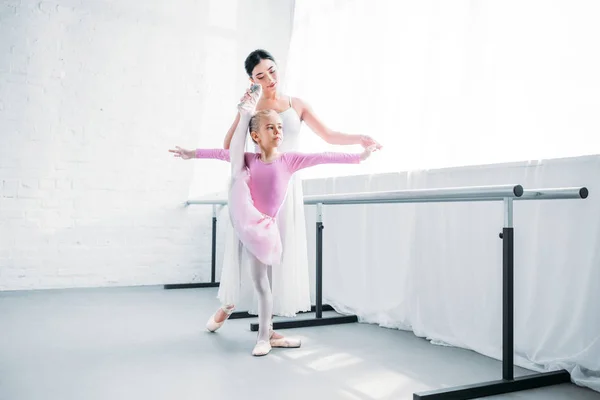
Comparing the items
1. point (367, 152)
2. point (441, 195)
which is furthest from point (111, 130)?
point (441, 195)

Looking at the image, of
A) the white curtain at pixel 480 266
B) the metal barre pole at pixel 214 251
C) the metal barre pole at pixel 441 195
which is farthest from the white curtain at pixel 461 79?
the metal barre pole at pixel 214 251

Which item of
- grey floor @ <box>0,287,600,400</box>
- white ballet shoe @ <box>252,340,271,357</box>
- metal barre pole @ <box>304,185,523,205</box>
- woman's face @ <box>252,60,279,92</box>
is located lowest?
grey floor @ <box>0,287,600,400</box>

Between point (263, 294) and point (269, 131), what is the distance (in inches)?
25.0

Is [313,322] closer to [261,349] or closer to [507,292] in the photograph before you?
[261,349]

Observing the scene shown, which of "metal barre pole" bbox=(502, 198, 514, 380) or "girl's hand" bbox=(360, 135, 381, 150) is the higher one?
"girl's hand" bbox=(360, 135, 381, 150)

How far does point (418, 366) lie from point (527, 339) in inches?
16.6

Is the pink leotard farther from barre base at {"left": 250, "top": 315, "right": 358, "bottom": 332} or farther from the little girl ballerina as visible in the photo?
barre base at {"left": 250, "top": 315, "right": 358, "bottom": 332}

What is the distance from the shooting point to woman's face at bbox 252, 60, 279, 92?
7.41ft

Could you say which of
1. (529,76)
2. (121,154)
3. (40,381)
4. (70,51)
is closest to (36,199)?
(121,154)

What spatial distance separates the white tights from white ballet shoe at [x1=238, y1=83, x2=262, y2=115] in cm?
56

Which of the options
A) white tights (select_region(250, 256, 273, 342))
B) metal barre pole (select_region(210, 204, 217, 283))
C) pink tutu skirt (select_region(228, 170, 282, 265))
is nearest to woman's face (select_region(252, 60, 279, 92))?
pink tutu skirt (select_region(228, 170, 282, 265))

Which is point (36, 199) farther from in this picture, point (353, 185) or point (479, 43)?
point (479, 43)

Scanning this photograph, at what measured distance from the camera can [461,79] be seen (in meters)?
2.45

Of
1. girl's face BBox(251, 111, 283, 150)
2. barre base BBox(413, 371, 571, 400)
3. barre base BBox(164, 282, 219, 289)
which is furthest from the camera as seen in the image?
barre base BBox(164, 282, 219, 289)
